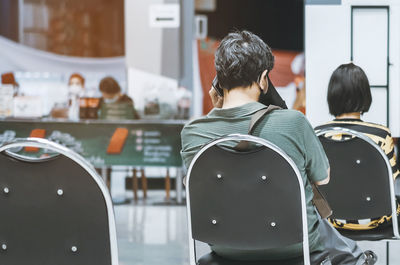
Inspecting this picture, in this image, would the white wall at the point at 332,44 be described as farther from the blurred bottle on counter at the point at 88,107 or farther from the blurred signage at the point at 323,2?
the blurred bottle on counter at the point at 88,107

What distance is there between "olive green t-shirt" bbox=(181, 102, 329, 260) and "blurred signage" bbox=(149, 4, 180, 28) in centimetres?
506

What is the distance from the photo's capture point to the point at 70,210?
146 centimetres

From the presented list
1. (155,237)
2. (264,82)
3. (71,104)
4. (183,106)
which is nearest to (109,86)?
(71,104)

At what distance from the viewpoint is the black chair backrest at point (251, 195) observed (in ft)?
5.41

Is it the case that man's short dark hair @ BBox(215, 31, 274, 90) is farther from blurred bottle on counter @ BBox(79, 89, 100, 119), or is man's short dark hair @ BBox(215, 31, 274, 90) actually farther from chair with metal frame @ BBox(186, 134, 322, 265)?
blurred bottle on counter @ BBox(79, 89, 100, 119)

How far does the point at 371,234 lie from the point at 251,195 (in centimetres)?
100

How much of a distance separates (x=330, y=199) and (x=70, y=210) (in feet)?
4.33

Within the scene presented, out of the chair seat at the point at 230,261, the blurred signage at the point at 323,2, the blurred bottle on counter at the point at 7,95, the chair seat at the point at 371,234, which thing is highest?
the blurred signage at the point at 323,2

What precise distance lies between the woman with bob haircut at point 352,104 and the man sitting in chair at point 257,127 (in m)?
0.80

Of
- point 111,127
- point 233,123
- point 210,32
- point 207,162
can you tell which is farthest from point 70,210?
point 210,32

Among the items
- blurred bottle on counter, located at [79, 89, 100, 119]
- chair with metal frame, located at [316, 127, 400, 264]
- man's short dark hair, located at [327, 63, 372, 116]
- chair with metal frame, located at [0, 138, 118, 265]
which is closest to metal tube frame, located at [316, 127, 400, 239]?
chair with metal frame, located at [316, 127, 400, 264]

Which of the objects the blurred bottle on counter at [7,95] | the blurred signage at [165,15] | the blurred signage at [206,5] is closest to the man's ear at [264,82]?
the blurred bottle on counter at [7,95]

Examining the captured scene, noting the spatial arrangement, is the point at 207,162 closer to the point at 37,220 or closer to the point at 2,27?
the point at 37,220

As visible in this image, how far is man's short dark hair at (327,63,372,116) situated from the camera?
2617 mm
